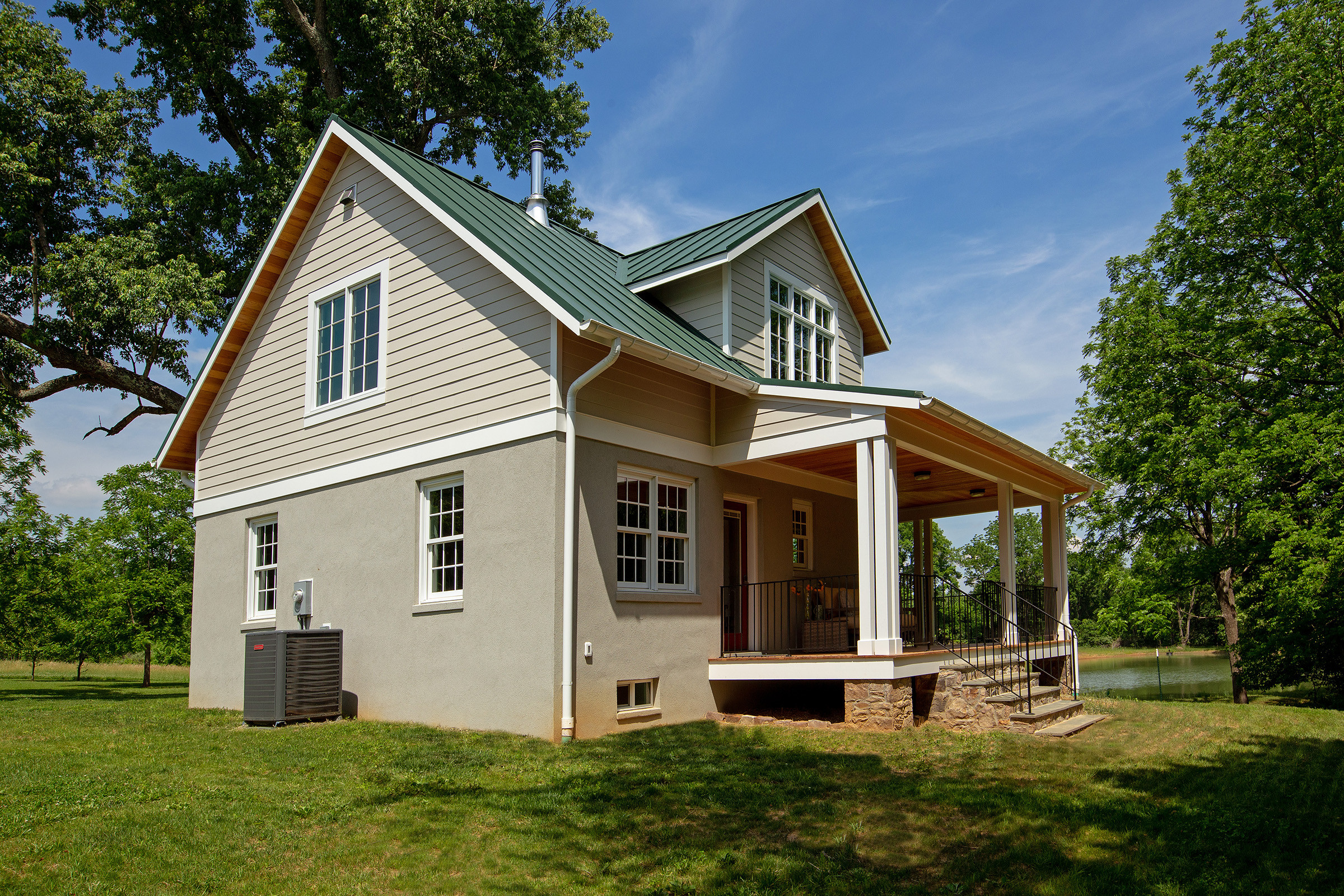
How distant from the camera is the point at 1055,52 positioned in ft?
42.3

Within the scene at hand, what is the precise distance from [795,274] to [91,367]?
50.0 feet

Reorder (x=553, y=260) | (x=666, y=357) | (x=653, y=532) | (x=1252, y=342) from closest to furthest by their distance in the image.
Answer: (x=666, y=357), (x=653, y=532), (x=553, y=260), (x=1252, y=342)


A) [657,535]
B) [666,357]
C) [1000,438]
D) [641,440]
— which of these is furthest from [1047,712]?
[666,357]

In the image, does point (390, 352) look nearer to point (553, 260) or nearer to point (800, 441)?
point (553, 260)

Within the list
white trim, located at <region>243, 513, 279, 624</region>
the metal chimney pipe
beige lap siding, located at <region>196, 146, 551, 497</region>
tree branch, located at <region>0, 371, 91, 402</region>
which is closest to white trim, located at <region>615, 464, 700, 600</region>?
beige lap siding, located at <region>196, 146, 551, 497</region>

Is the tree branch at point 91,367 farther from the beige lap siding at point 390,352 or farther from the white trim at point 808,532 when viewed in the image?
the white trim at point 808,532

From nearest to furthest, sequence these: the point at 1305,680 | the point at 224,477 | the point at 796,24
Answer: the point at 796,24 < the point at 224,477 < the point at 1305,680

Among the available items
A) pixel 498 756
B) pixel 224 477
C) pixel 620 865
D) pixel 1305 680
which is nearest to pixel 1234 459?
pixel 1305 680

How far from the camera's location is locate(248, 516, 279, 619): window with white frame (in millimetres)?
13836

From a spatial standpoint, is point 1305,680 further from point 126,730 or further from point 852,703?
point 126,730

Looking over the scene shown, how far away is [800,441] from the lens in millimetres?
10961

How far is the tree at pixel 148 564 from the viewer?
24406 mm

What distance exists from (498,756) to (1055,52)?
11607 mm

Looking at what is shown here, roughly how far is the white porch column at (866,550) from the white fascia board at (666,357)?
5.44 ft
